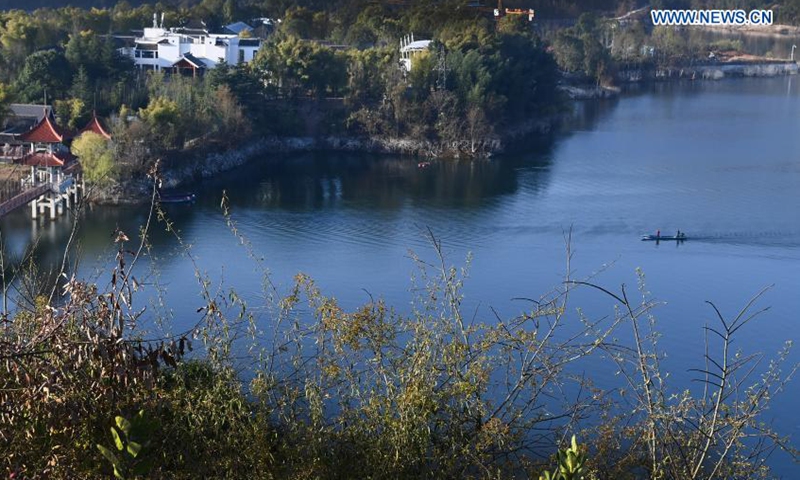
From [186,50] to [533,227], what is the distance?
7770mm

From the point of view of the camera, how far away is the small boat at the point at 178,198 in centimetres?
1020

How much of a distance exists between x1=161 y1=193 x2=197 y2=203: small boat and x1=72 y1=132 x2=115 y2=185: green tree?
0.57 m

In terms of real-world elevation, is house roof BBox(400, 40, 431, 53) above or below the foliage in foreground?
above

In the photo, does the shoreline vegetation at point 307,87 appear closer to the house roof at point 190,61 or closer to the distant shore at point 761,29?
the house roof at point 190,61

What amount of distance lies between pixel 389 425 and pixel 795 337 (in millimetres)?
4370

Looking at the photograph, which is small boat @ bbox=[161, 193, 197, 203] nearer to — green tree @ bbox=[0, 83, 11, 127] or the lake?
the lake

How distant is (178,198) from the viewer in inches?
403

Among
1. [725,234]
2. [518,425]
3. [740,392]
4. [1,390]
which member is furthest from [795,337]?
[1,390]

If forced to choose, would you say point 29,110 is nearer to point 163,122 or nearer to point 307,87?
point 163,122

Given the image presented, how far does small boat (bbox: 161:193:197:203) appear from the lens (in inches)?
401

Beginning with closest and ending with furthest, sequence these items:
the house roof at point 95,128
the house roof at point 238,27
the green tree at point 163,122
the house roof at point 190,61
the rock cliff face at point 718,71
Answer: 1. the house roof at point 95,128
2. the green tree at point 163,122
3. the house roof at point 190,61
4. the house roof at point 238,27
5. the rock cliff face at point 718,71

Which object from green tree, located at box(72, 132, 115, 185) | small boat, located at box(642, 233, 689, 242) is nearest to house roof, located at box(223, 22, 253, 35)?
green tree, located at box(72, 132, 115, 185)

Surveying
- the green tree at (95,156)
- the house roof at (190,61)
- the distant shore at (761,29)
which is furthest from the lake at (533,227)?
the distant shore at (761,29)

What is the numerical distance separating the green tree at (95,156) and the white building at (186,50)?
14.2ft
